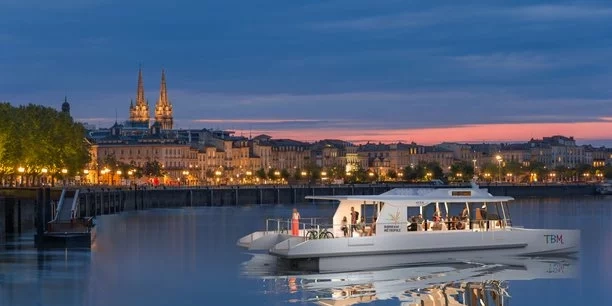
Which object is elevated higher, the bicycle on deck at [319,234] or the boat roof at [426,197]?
the boat roof at [426,197]

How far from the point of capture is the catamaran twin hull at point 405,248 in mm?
48688

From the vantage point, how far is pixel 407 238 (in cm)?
5034

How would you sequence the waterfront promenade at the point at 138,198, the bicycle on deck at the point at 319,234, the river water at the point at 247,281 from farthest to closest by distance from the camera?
the waterfront promenade at the point at 138,198, the bicycle on deck at the point at 319,234, the river water at the point at 247,281

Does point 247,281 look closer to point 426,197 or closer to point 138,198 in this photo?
point 426,197

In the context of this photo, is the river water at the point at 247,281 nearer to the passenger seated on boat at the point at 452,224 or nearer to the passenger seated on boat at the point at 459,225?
the passenger seated on boat at the point at 459,225

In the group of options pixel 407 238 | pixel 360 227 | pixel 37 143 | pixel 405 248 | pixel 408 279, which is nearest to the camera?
→ pixel 408 279

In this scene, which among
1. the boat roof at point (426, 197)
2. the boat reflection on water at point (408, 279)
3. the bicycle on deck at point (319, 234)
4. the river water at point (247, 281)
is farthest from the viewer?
the boat roof at point (426, 197)

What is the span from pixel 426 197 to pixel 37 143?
5841 centimetres

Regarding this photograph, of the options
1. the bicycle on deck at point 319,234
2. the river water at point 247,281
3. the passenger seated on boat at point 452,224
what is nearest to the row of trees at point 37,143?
the river water at point 247,281

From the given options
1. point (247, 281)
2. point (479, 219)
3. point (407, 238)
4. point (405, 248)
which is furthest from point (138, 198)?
point (247, 281)

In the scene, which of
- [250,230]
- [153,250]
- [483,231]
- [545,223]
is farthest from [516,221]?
[483,231]

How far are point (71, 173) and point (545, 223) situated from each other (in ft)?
147

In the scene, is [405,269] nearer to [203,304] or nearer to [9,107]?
[203,304]

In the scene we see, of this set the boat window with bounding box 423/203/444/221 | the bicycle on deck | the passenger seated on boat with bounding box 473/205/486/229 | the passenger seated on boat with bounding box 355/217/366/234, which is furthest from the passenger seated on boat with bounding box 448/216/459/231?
the bicycle on deck
